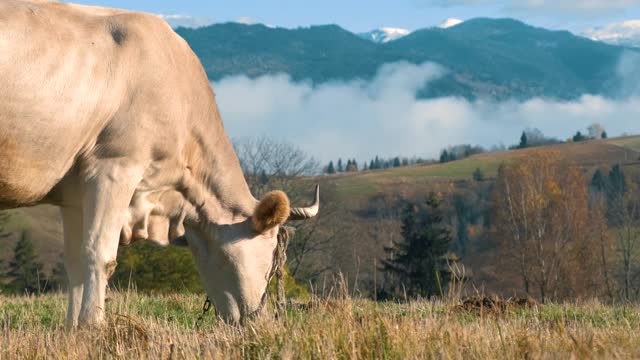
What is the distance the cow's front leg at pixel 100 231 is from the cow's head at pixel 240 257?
5.85 ft

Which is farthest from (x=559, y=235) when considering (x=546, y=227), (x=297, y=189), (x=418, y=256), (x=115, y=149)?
(x=115, y=149)

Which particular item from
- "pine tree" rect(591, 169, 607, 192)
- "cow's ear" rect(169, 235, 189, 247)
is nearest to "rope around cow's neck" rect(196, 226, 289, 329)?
"cow's ear" rect(169, 235, 189, 247)

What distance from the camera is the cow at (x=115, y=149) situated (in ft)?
28.0

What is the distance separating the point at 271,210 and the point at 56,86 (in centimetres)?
289

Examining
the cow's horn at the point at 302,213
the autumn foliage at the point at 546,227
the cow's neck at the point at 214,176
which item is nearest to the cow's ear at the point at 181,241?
the cow's neck at the point at 214,176

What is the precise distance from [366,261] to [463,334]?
319ft

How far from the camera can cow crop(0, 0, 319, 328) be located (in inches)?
336

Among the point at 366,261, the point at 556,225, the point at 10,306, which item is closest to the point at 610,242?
the point at 556,225

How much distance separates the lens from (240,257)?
414 inches

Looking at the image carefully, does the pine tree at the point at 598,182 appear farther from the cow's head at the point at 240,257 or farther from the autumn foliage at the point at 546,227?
the cow's head at the point at 240,257

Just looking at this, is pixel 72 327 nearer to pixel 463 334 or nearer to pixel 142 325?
pixel 142 325

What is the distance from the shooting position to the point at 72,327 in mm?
8727

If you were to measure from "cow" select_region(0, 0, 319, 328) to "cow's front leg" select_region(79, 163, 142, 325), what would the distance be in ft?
0.04

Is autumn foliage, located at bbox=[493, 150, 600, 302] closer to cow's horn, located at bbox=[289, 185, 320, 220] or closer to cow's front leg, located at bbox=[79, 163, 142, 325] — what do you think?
cow's horn, located at bbox=[289, 185, 320, 220]
